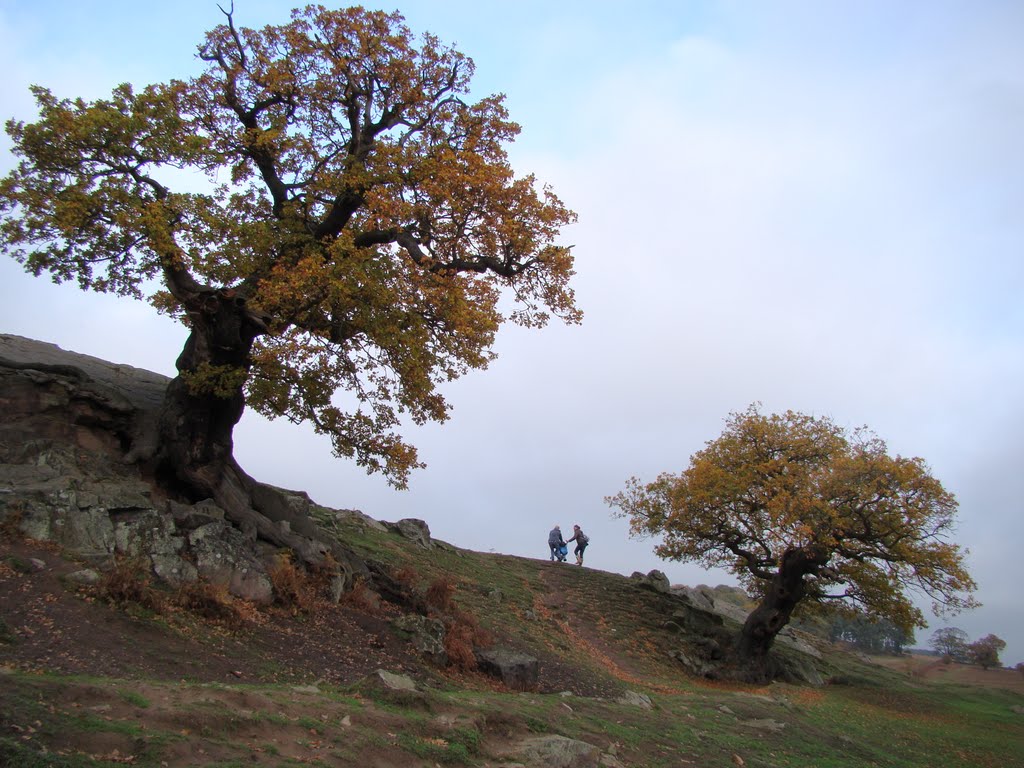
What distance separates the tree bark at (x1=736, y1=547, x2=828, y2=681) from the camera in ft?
84.8

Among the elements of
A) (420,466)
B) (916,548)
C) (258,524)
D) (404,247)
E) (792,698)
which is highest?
(404,247)

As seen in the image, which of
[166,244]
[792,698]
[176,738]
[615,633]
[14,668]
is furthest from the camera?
[615,633]

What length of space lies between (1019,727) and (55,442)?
2880cm

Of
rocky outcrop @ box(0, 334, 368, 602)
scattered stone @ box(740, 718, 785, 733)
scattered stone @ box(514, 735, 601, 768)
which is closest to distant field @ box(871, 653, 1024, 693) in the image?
scattered stone @ box(740, 718, 785, 733)

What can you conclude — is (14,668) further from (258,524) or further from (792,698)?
(792,698)

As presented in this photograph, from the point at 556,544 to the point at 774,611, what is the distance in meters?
13.0

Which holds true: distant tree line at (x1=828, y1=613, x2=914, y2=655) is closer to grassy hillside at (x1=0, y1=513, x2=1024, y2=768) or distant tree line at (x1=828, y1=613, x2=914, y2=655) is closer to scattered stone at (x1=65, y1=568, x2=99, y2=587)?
grassy hillside at (x1=0, y1=513, x2=1024, y2=768)

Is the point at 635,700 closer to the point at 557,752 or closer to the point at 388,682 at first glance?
the point at 557,752

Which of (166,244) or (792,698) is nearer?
(166,244)

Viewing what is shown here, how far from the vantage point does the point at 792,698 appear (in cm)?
2133

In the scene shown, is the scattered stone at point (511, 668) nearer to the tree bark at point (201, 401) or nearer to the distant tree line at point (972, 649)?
the tree bark at point (201, 401)

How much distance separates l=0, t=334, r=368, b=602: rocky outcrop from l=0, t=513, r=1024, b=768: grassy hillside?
29.9 inches

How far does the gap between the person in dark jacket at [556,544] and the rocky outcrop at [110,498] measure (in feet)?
69.1

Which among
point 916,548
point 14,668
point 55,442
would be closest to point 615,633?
point 916,548
